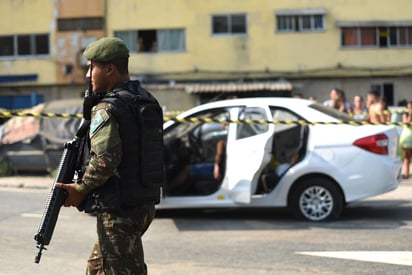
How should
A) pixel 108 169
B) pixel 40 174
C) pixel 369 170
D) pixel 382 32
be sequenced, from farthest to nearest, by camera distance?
pixel 382 32 → pixel 40 174 → pixel 369 170 → pixel 108 169

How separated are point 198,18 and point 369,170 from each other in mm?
24569

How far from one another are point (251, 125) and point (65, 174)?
16.7ft

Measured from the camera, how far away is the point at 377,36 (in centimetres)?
3189

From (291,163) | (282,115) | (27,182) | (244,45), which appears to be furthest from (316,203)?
(244,45)

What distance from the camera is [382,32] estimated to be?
31.9 metres

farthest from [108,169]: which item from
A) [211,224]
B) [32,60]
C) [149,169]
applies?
[32,60]

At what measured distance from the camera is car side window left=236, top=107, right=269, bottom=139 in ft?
28.5

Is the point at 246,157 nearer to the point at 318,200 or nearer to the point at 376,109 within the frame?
the point at 318,200

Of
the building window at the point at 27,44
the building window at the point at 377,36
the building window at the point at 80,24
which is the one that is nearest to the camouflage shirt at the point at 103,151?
the building window at the point at 377,36

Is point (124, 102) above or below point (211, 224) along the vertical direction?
above

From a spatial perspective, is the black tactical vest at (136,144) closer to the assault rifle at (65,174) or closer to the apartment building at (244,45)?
the assault rifle at (65,174)

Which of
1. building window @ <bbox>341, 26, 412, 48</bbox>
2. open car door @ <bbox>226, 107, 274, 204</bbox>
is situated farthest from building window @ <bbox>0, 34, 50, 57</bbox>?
open car door @ <bbox>226, 107, 274, 204</bbox>

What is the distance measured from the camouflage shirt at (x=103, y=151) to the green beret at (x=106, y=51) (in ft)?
0.87

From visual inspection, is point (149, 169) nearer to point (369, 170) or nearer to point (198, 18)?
point (369, 170)
